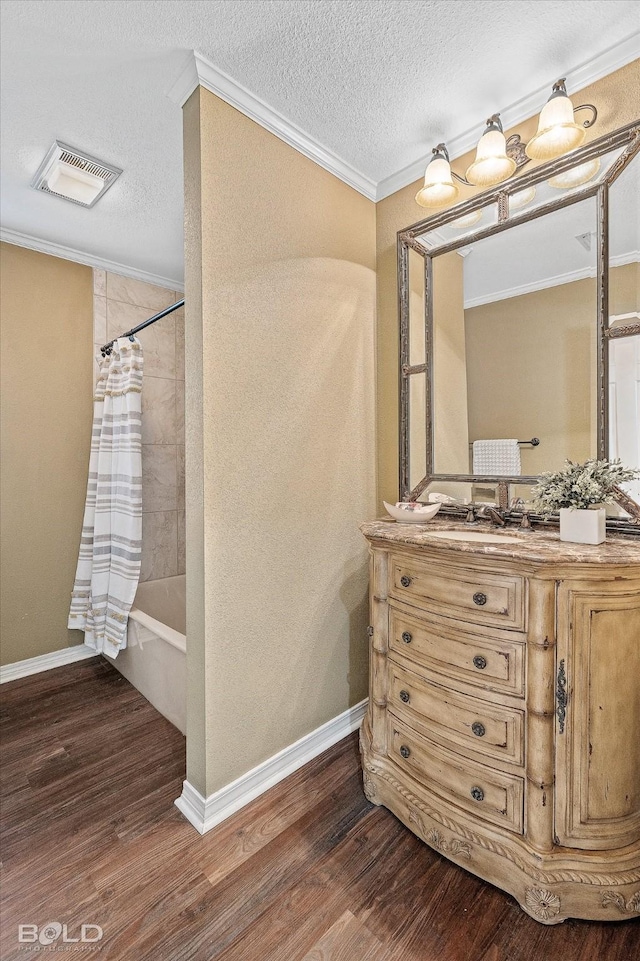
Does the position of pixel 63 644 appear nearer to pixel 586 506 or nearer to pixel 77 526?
pixel 77 526

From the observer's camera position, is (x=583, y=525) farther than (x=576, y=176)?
No

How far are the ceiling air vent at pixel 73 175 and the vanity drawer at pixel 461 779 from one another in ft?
8.76

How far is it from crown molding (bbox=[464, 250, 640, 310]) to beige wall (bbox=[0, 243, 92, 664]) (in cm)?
243

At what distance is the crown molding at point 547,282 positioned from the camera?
142 centimetres

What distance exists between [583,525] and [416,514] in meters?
0.60

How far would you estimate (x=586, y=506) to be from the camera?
1.32 metres

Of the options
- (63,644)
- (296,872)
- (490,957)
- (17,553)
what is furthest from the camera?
(63,644)

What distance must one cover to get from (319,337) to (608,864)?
6.49ft

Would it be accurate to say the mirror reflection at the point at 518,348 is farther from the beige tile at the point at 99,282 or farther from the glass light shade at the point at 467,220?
the beige tile at the point at 99,282

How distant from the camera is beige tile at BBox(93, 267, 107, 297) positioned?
2.85 metres

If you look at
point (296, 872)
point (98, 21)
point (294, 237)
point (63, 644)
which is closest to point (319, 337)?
point (294, 237)

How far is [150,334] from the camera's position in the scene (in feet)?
10.2

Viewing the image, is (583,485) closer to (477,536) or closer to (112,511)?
(477,536)

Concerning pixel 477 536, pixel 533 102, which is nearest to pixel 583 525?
pixel 477 536
